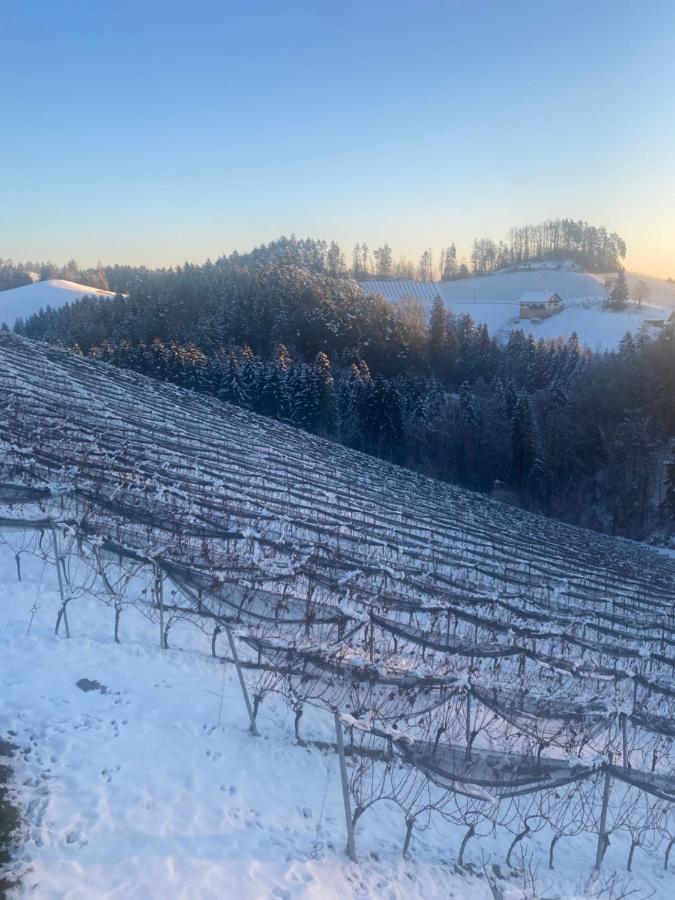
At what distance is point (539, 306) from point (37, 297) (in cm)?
6423

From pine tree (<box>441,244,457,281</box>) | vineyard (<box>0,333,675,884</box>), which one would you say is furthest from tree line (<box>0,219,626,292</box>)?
vineyard (<box>0,333,675,884</box>)

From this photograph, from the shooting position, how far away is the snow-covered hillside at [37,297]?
259 ft

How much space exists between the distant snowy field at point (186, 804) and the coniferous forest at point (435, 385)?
77.5 feet

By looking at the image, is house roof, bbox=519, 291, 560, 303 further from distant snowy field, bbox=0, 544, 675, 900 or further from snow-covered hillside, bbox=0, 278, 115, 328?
distant snowy field, bbox=0, 544, 675, 900

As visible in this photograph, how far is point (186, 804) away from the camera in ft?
14.3

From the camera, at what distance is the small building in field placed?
2576 inches

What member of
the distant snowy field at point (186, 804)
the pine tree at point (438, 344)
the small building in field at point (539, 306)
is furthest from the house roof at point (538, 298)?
the distant snowy field at point (186, 804)

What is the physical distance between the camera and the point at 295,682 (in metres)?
5.64

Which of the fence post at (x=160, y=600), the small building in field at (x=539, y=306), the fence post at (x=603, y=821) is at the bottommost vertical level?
the fence post at (x=603, y=821)

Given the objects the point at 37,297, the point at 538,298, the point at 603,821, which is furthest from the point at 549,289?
the point at 603,821

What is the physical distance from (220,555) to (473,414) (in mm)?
25921

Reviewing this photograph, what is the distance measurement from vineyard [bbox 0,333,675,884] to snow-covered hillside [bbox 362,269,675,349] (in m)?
43.4

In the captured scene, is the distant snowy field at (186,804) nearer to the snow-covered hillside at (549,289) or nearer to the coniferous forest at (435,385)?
the coniferous forest at (435,385)

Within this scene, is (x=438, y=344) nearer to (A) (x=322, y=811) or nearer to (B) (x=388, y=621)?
(B) (x=388, y=621)
